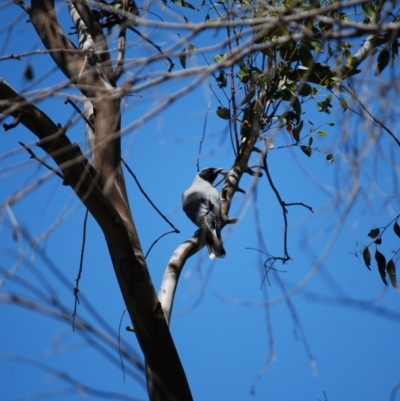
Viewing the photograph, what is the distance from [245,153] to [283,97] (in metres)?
0.36

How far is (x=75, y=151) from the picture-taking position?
223 cm

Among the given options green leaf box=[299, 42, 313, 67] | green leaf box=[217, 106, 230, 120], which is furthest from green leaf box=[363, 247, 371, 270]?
green leaf box=[217, 106, 230, 120]

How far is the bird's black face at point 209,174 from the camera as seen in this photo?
586 cm

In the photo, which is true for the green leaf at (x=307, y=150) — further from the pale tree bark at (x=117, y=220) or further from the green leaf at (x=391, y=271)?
the pale tree bark at (x=117, y=220)

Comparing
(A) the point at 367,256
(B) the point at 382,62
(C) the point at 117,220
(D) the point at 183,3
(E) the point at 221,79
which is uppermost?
(D) the point at 183,3

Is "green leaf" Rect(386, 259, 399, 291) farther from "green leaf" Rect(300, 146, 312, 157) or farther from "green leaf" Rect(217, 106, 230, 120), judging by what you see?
"green leaf" Rect(217, 106, 230, 120)

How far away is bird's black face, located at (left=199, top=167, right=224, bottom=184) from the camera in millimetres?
5855

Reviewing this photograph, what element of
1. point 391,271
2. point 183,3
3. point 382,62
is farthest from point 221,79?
point 391,271

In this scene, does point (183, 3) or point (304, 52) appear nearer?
point (304, 52)

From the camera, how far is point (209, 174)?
5.87 m

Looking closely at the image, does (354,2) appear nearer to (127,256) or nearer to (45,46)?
(127,256)

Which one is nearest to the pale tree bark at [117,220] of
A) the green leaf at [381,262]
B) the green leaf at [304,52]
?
the green leaf at [304,52]

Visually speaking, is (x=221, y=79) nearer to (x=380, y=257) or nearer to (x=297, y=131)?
(x=297, y=131)

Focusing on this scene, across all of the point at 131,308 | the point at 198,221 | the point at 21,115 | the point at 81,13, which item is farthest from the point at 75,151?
the point at 198,221
